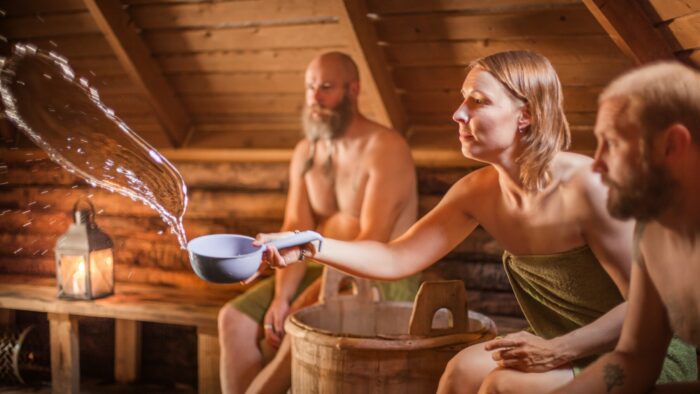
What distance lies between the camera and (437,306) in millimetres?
2285

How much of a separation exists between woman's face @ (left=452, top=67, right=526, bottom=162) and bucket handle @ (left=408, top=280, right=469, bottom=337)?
0.57m

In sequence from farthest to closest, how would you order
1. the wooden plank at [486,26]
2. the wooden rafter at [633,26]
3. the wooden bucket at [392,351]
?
the wooden plank at [486,26], the wooden rafter at [633,26], the wooden bucket at [392,351]

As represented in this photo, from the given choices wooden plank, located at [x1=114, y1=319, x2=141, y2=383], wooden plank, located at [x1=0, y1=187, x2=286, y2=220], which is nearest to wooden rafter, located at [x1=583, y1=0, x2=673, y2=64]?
wooden plank, located at [x1=0, y1=187, x2=286, y2=220]

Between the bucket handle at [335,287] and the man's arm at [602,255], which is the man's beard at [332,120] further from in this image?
the man's arm at [602,255]

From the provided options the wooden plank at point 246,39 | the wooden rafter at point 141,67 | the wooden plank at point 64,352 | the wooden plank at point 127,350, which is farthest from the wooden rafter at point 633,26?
the wooden plank at point 127,350

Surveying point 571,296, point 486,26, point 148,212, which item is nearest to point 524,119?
point 571,296

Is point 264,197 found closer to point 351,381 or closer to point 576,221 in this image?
point 351,381

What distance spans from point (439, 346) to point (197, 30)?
7.49 ft

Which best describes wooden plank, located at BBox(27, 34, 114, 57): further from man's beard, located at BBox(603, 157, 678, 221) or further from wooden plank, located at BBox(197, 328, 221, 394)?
man's beard, located at BBox(603, 157, 678, 221)

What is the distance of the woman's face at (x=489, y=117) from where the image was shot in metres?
1.81

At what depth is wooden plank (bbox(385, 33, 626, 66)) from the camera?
10.2ft

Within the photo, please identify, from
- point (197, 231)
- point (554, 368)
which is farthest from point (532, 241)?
point (197, 231)

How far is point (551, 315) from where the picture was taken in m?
1.89

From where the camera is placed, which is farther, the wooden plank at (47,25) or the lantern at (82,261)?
the wooden plank at (47,25)
